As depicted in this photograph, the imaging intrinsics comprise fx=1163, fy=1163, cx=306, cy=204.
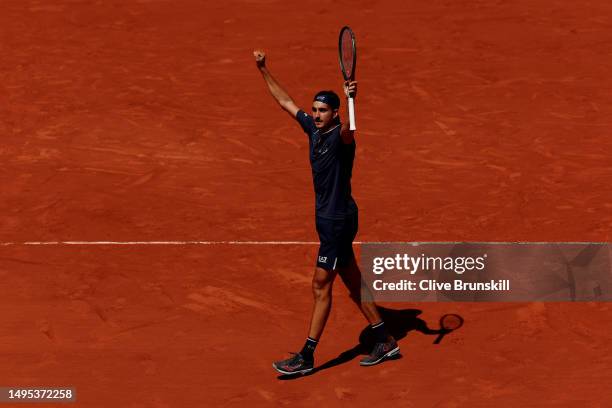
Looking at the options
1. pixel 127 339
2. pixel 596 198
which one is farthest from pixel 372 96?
pixel 127 339

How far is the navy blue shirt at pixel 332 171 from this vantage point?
9.81 meters

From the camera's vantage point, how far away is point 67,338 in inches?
429

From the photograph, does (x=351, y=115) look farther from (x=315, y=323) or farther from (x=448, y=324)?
(x=448, y=324)

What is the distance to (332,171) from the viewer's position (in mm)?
9828

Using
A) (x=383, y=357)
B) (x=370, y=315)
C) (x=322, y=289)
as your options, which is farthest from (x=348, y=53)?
(x=383, y=357)

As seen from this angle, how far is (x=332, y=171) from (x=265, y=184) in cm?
497

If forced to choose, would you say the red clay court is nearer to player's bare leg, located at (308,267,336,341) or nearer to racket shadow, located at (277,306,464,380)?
racket shadow, located at (277,306,464,380)

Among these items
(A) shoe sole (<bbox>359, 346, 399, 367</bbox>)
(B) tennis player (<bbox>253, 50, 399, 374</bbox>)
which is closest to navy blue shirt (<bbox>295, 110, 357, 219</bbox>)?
(B) tennis player (<bbox>253, 50, 399, 374</bbox>)

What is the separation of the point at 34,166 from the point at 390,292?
5806 millimetres

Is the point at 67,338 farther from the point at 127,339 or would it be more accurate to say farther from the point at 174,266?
the point at 174,266

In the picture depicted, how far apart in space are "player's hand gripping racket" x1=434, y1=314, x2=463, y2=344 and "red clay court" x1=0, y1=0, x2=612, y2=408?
0.39ft

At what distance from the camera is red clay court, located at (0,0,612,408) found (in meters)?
10.3

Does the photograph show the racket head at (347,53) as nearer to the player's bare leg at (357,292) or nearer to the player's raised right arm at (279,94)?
the player's raised right arm at (279,94)

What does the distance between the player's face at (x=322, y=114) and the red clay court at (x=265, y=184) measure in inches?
85.5
